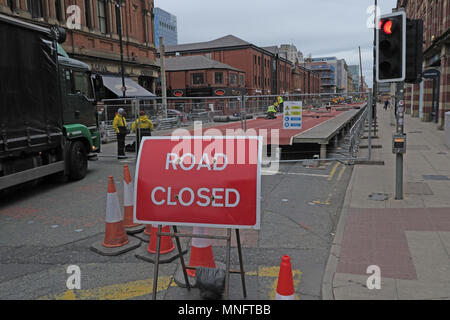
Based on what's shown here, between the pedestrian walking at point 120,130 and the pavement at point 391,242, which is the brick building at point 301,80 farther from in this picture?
the pavement at point 391,242

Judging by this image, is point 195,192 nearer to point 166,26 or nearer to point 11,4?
point 11,4

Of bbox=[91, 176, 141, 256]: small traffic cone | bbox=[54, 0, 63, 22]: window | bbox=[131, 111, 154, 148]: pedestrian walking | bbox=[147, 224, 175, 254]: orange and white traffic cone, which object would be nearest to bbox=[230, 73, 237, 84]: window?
bbox=[54, 0, 63, 22]: window

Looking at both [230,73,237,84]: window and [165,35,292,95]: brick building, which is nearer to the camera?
[230,73,237,84]: window

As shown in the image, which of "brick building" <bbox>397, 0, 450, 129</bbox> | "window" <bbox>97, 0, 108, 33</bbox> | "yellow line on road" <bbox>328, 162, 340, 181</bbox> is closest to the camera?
"yellow line on road" <bbox>328, 162, 340, 181</bbox>

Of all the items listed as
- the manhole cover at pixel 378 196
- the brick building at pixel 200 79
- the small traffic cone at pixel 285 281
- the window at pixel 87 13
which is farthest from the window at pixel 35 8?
the brick building at pixel 200 79

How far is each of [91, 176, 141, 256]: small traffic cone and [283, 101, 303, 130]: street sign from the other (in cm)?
865

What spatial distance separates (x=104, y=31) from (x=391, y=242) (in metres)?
29.1

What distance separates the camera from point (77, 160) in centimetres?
993

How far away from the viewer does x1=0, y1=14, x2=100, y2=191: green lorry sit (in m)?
7.40

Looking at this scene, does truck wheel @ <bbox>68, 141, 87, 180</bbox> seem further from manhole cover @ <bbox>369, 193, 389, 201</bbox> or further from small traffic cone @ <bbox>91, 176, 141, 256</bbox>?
manhole cover @ <bbox>369, 193, 389, 201</bbox>

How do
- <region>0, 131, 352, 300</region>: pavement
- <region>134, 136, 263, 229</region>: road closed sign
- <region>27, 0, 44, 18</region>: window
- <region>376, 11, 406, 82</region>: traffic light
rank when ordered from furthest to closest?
<region>27, 0, 44, 18</region>: window
<region>376, 11, 406, 82</region>: traffic light
<region>0, 131, 352, 300</region>: pavement
<region>134, 136, 263, 229</region>: road closed sign

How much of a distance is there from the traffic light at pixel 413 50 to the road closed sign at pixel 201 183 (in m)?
4.81

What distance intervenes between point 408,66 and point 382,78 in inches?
21.1

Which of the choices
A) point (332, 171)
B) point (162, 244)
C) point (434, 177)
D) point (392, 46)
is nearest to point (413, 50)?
point (392, 46)
